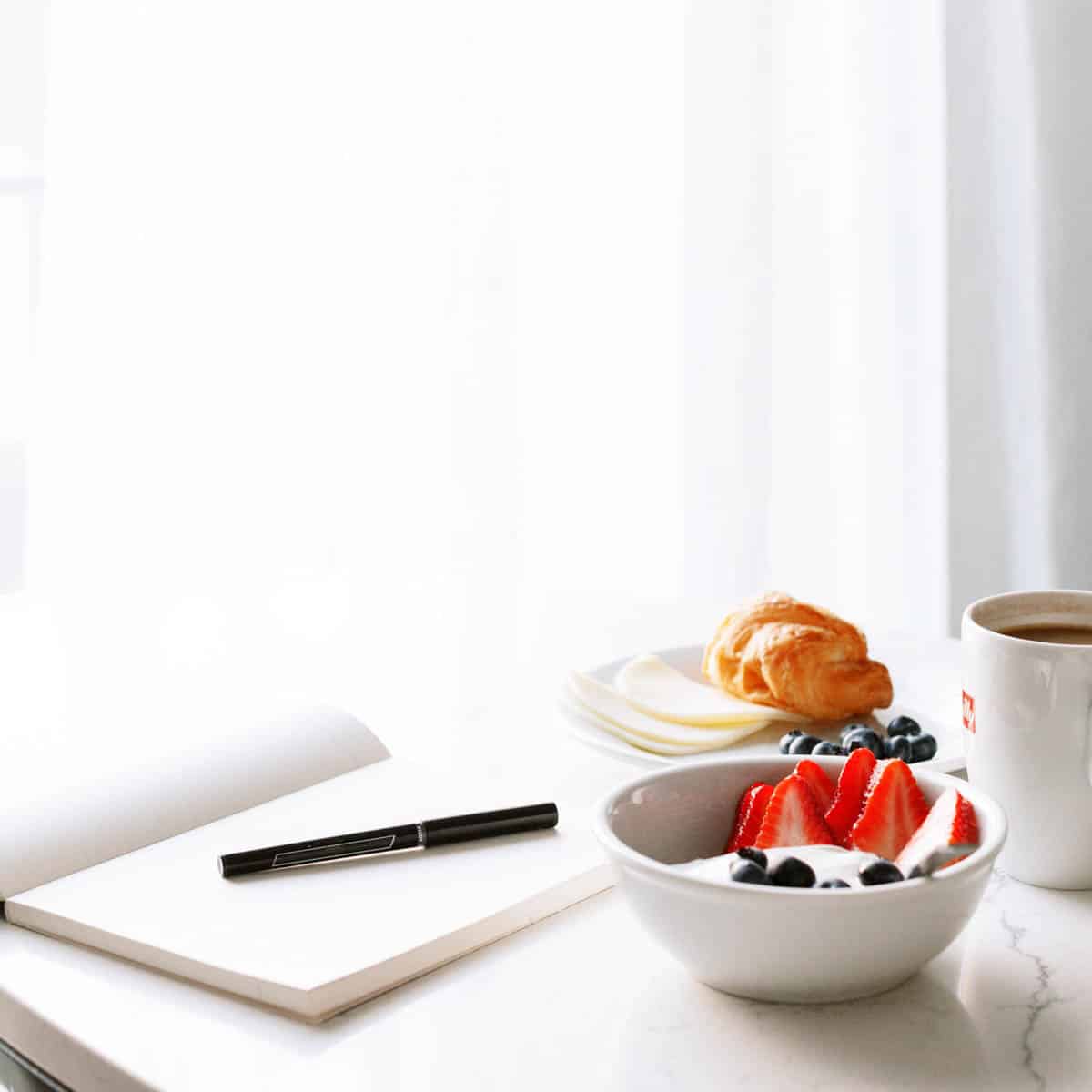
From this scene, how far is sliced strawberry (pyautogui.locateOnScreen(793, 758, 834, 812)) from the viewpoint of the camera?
66 centimetres

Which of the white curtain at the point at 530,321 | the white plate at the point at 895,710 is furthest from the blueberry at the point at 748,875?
the white curtain at the point at 530,321

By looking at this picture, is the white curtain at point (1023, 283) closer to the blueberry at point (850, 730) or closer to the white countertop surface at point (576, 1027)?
the blueberry at point (850, 730)

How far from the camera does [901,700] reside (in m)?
1.07

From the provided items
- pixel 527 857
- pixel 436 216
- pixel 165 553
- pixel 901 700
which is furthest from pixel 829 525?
pixel 527 857

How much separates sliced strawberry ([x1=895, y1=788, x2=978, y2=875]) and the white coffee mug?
0.09 m

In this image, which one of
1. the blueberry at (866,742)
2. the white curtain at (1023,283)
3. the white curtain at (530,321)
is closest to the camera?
the blueberry at (866,742)

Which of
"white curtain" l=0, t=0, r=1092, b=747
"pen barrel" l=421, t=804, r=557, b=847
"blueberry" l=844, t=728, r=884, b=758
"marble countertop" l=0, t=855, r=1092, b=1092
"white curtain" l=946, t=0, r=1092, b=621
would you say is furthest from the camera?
"white curtain" l=946, t=0, r=1092, b=621

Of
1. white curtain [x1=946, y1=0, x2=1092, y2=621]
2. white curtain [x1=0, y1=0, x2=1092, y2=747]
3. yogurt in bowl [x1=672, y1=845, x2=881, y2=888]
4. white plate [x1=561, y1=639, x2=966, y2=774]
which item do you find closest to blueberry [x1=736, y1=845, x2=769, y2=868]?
yogurt in bowl [x1=672, y1=845, x2=881, y2=888]

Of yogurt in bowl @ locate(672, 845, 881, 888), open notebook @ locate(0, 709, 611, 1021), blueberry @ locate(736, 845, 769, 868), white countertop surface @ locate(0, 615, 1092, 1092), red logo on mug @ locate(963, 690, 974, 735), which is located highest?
red logo on mug @ locate(963, 690, 974, 735)

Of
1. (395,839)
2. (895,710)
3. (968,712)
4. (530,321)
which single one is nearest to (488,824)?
(395,839)

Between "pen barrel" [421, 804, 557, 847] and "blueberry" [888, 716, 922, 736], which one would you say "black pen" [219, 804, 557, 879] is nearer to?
"pen barrel" [421, 804, 557, 847]

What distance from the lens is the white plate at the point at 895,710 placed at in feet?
3.06

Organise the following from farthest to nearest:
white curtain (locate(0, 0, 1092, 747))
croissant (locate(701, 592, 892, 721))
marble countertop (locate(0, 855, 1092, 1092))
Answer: white curtain (locate(0, 0, 1092, 747)) → croissant (locate(701, 592, 892, 721)) → marble countertop (locate(0, 855, 1092, 1092))

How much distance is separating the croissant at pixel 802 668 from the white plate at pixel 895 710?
2cm
